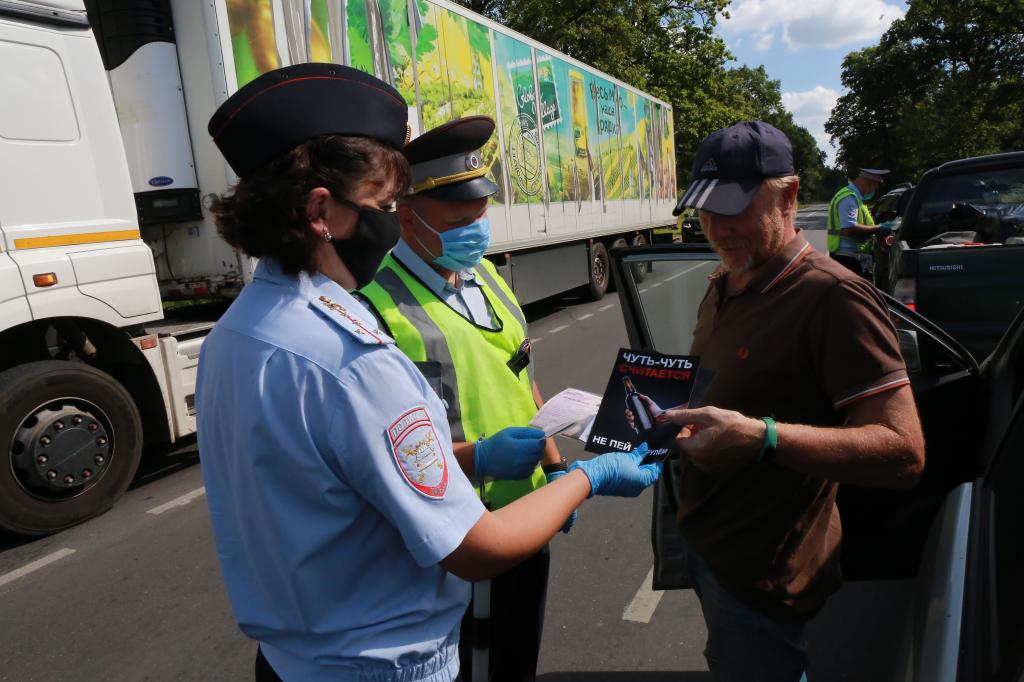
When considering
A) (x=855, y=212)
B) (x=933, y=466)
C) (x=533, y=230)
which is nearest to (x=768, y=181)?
(x=933, y=466)

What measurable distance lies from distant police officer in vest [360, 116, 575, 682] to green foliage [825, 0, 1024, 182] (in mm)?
35969

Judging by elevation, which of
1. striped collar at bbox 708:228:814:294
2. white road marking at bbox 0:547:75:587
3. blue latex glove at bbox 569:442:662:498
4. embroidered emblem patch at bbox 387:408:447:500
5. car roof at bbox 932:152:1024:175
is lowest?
white road marking at bbox 0:547:75:587

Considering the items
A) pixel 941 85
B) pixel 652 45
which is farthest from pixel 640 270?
pixel 941 85

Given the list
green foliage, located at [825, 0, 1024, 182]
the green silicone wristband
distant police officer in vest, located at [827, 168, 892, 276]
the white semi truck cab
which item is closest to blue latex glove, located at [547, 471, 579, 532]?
the green silicone wristband

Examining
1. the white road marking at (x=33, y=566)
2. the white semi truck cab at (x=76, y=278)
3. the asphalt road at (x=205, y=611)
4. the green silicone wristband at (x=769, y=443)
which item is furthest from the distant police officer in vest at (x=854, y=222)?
the white road marking at (x=33, y=566)

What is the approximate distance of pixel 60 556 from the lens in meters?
3.89

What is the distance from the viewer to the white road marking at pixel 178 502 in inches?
174

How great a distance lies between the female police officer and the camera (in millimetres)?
1031

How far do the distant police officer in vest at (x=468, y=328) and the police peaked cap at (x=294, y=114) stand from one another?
0.71 metres

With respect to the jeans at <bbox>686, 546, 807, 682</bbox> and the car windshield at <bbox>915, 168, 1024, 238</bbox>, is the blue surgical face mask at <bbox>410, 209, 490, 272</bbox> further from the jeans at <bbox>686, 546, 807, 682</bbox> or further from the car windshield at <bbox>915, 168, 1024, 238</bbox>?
the car windshield at <bbox>915, 168, 1024, 238</bbox>

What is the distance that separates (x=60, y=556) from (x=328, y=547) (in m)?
3.65

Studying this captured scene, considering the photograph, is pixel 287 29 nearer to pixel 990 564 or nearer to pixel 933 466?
pixel 933 466

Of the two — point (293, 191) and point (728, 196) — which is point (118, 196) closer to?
point (293, 191)

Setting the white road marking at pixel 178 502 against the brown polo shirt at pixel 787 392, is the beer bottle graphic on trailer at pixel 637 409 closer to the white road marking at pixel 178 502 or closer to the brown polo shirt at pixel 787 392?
the brown polo shirt at pixel 787 392
